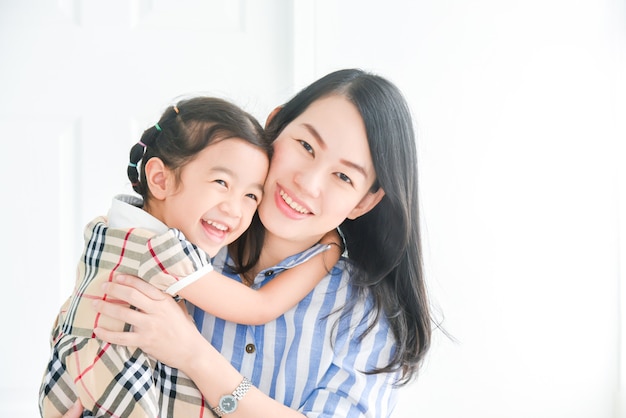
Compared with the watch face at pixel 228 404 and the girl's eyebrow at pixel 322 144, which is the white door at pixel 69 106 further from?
the watch face at pixel 228 404

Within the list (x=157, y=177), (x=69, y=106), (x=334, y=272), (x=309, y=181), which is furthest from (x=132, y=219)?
(x=69, y=106)

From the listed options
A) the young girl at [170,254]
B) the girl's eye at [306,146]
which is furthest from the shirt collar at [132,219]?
the girl's eye at [306,146]

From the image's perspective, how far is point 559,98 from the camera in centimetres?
227

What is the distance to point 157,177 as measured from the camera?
129 cm

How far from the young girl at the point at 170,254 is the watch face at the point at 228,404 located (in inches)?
1.9

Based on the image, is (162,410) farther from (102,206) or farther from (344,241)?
(102,206)

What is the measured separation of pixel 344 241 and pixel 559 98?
1.13m

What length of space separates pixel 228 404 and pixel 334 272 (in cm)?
38

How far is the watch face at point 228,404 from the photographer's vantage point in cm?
116

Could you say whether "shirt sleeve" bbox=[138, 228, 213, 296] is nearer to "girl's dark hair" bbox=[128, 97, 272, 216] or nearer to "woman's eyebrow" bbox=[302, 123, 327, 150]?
"girl's dark hair" bbox=[128, 97, 272, 216]

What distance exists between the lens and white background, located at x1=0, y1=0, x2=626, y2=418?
6.79 feet

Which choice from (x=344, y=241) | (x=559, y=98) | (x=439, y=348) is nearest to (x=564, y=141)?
(x=559, y=98)

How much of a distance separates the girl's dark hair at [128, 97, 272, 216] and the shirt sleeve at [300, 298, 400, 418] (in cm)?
39

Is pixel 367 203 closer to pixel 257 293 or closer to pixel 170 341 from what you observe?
pixel 257 293
